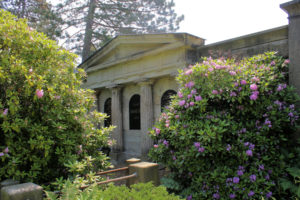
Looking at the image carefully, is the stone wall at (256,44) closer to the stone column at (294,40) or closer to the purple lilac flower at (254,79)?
the stone column at (294,40)

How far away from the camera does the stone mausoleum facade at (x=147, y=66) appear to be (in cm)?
538

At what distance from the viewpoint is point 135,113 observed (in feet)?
35.0

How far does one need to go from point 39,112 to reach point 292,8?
515 centimetres

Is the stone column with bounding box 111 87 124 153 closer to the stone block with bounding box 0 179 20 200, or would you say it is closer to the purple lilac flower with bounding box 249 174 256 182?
the purple lilac flower with bounding box 249 174 256 182

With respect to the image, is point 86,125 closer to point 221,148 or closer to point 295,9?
point 221,148

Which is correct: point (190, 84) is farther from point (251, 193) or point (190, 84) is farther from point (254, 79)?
point (251, 193)

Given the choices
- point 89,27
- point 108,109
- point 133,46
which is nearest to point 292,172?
point 133,46

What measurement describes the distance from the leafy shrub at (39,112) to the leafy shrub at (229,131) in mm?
1492

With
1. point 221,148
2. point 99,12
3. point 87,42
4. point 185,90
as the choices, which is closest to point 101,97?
point 87,42

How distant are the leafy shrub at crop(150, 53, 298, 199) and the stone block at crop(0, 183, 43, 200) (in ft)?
7.85

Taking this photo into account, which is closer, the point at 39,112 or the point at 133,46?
the point at 39,112

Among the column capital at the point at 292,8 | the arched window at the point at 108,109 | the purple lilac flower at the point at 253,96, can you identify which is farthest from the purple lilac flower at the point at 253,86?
the arched window at the point at 108,109

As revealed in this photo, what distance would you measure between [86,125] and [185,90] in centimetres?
208

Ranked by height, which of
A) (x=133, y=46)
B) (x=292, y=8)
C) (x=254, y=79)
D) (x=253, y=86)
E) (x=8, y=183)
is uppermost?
(x=133, y=46)
